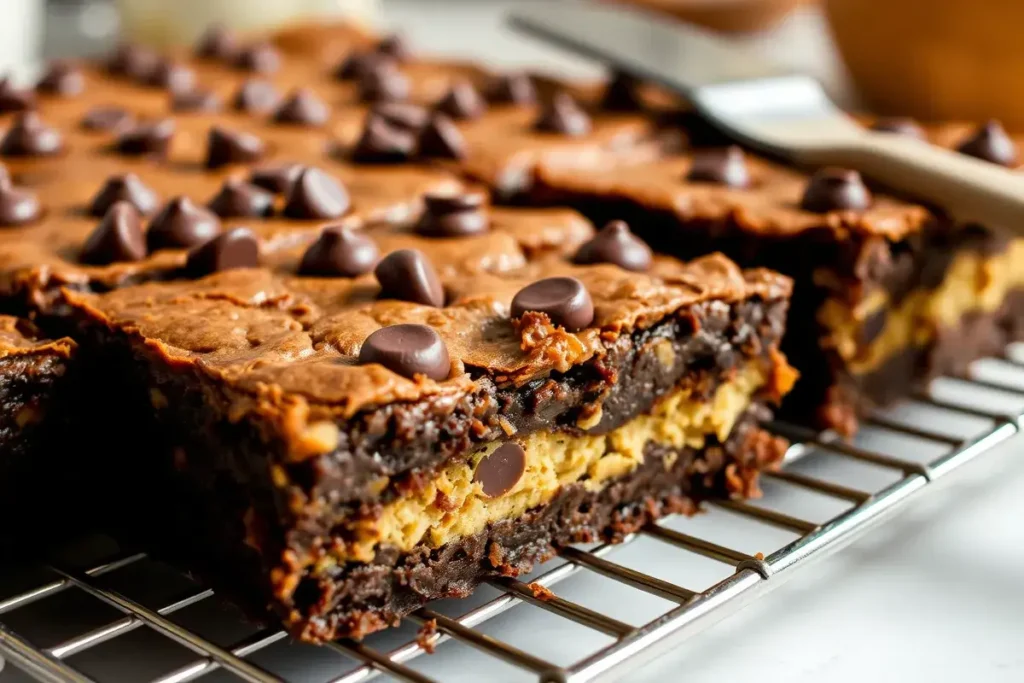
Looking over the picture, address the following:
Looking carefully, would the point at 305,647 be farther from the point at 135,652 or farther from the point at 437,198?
the point at 437,198

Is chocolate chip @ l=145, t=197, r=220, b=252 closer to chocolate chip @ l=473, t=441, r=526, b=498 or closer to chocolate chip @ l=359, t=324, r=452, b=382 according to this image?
chocolate chip @ l=359, t=324, r=452, b=382

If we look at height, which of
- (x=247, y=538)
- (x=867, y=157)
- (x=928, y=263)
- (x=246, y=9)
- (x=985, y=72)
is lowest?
(x=247, y=538)

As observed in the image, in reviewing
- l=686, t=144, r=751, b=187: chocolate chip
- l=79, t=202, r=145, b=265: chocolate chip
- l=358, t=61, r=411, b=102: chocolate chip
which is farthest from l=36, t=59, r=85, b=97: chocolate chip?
l=686, t=144, r=751, b=187: chocolate chip

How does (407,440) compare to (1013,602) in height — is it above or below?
above

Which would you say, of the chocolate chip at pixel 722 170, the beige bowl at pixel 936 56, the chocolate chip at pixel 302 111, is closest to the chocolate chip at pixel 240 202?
the chocolate chip at pixel 302 111

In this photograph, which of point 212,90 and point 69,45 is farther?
point 69,45

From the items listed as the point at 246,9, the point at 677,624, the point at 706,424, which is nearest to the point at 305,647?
the point at 677,624
